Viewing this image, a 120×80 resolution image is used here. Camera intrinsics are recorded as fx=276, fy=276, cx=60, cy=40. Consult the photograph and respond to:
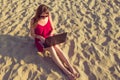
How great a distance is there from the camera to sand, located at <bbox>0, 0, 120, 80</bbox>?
4.95 m

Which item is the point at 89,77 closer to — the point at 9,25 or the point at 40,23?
the point at 40,23

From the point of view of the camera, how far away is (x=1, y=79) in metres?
4.84

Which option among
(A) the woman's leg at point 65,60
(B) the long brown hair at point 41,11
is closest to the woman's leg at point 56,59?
(A) the woman's leg at point 65,60

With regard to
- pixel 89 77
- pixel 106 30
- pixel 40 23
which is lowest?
pixel 89 77

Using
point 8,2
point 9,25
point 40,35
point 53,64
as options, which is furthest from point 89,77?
point 8,2

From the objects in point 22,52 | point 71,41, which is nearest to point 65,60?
point 71,41

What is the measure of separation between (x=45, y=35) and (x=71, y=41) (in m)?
0.73

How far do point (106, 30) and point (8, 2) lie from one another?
343cm

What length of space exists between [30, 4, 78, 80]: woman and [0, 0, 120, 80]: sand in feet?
0.48

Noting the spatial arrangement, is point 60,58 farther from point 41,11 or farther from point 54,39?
point 41,11

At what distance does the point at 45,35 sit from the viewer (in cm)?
532

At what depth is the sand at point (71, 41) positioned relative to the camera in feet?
16.3

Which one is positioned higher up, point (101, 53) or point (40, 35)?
point (40, 35)

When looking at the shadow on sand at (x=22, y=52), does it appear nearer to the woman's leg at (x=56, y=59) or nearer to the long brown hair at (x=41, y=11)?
the woman's leg at (x=56, y=59)
